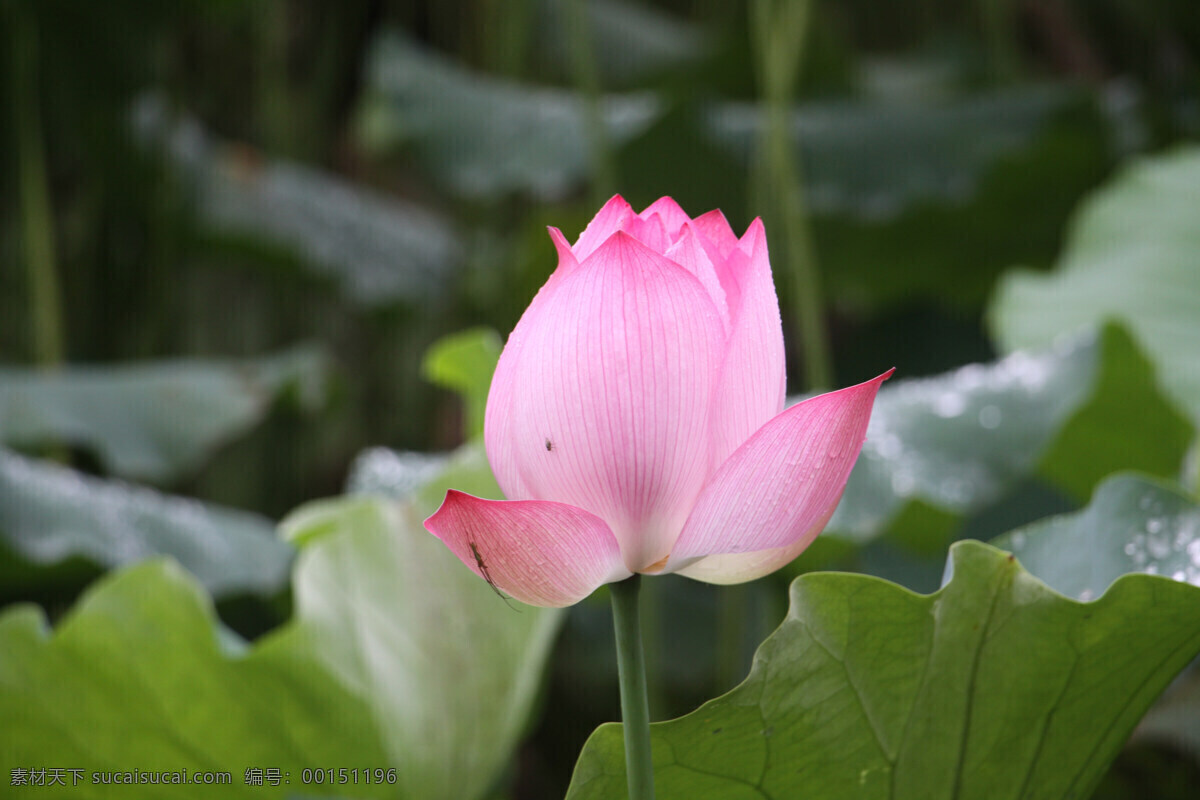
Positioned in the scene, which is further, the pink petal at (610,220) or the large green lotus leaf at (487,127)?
the large green lotus leaf at (487,127)

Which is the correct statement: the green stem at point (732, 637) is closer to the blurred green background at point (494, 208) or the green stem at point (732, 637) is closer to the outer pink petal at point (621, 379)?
the blurred green background at point (494, 208)

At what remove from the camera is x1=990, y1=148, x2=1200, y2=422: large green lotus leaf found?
0.70 meters

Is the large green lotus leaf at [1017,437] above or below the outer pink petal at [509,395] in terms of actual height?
below

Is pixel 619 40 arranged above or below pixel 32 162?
above

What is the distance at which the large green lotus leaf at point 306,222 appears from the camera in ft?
5.07

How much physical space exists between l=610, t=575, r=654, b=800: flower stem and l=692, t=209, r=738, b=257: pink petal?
0.08 m

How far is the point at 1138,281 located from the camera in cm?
77

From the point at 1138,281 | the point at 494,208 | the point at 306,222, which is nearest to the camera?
the point at 1138,281

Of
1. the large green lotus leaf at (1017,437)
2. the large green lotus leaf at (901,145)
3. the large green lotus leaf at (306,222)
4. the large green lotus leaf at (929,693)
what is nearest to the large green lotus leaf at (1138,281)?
the large green lotus leaf at (1017,437)

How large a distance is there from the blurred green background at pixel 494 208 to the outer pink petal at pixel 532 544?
0.35m

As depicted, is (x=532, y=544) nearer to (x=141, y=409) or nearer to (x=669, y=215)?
(x=669, y=215)

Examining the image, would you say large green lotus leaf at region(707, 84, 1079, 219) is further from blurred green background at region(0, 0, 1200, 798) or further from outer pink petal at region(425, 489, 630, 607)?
outer pink petal at region(425, 489, 630, 607)

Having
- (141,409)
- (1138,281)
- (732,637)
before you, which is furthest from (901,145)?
(141,409)

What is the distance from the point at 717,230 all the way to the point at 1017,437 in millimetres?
392
